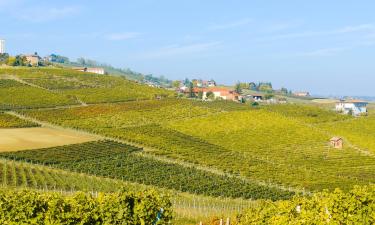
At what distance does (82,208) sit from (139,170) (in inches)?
1612

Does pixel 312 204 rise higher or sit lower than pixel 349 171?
higher

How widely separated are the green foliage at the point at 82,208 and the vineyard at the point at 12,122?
215 feet

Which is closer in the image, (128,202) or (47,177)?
(128,202)

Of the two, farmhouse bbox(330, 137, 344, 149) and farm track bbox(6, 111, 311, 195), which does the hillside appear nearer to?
farm track bbox(6, 111, 311, 195)

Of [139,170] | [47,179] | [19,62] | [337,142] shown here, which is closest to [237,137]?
[337,142]

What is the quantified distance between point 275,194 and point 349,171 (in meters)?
21.2

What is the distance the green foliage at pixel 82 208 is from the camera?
21.0m

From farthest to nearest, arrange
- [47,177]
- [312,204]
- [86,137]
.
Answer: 1. [86,137]
2. [47,177]
3. [312,204]

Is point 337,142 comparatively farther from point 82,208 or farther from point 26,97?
Result: point 82,208

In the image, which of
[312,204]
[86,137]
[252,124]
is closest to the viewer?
[312,204]

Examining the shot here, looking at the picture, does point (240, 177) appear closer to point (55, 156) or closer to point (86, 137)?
point (55, 156)

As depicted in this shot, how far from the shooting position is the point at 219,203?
4938cm

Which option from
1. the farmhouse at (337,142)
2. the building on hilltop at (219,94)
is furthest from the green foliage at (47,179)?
the building on hilltop at (219,94)

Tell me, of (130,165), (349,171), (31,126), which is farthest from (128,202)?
(31,126)
